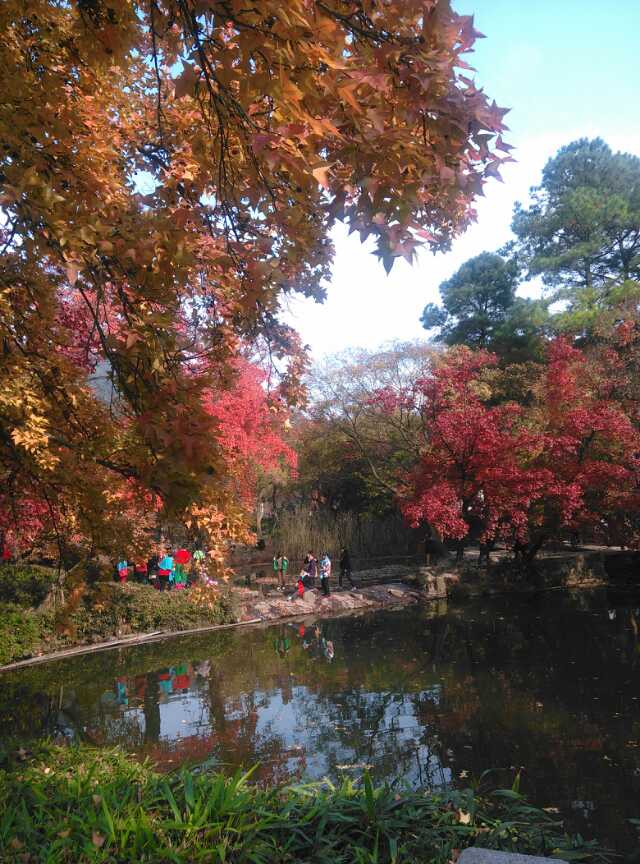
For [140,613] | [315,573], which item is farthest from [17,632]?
[315,573]

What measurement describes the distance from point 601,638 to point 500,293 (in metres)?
23.7

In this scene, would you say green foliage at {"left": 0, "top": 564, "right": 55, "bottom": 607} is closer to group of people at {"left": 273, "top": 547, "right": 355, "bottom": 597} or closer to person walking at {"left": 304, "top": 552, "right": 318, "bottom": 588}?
group of people at {"left": 273, "top": 547, "right": 355, "bottom": 597}

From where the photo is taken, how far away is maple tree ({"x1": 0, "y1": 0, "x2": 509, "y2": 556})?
7.41 feet

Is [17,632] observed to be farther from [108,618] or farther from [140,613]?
[140,613]

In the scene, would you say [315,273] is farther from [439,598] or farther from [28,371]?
[439,598]

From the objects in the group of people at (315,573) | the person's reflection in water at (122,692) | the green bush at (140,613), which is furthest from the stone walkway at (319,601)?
the person's reflection in water at (122,692)

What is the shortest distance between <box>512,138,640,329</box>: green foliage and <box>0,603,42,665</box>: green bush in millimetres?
24570

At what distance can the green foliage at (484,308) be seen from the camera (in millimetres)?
28719

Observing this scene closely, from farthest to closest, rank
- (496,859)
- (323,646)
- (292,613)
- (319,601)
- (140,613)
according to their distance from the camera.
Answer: (319,601)
(292,613)
(140,613)
(323,646)
(496,859)

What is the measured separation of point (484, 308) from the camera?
3172 cm

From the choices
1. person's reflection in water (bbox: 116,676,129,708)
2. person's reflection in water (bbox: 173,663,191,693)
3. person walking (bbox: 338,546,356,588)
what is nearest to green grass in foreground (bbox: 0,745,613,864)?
person's reflection in water (bbox: 116,676,129,708)

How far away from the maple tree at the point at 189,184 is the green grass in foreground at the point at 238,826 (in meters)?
1.45

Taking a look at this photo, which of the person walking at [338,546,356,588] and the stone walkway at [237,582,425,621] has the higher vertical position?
the person walking at [338,546,356,588]

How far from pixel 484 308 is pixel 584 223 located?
5.94m
